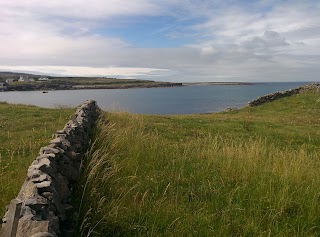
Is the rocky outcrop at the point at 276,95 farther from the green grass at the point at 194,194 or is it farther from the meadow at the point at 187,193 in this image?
the green grass at the point at 194,194

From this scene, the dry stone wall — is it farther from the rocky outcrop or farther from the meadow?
the rocky outcrop

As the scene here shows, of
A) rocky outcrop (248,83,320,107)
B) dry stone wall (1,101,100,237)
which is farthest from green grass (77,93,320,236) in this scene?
rocky outcrop (248,83,320,107)

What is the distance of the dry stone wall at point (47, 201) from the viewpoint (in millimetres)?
2936

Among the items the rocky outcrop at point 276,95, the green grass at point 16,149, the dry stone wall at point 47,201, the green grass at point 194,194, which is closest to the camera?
the dry stone wall at point 47,201

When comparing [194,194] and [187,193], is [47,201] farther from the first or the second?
[187,193]

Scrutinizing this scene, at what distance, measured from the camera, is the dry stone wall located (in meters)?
2.94

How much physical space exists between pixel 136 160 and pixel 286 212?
10.7 ft

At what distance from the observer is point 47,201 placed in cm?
350

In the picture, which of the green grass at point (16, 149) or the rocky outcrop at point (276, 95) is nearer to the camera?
the green grass at point (16, 149)

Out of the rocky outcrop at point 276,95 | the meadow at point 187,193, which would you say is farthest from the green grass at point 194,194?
the rocky outcrop at point 276,95

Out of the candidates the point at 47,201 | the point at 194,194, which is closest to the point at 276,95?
the point at 194,194

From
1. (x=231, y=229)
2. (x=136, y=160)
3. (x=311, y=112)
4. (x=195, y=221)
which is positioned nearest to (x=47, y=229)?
(x=195, y=221)

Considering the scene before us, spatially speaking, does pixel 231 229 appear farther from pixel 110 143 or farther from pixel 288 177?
pixel 110 143

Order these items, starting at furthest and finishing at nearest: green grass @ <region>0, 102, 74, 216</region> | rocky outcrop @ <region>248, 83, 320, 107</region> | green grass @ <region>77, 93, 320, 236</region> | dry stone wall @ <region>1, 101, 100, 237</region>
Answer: rocky outcrop @ <region>248, 83, 320, 107</region> → green grass @ <region>0, 102, 74, 216</region> → green grass @ <region>77, 93, 320, 236</region> → dry stone wall @ <region>1, 101, 100, 237</region>
